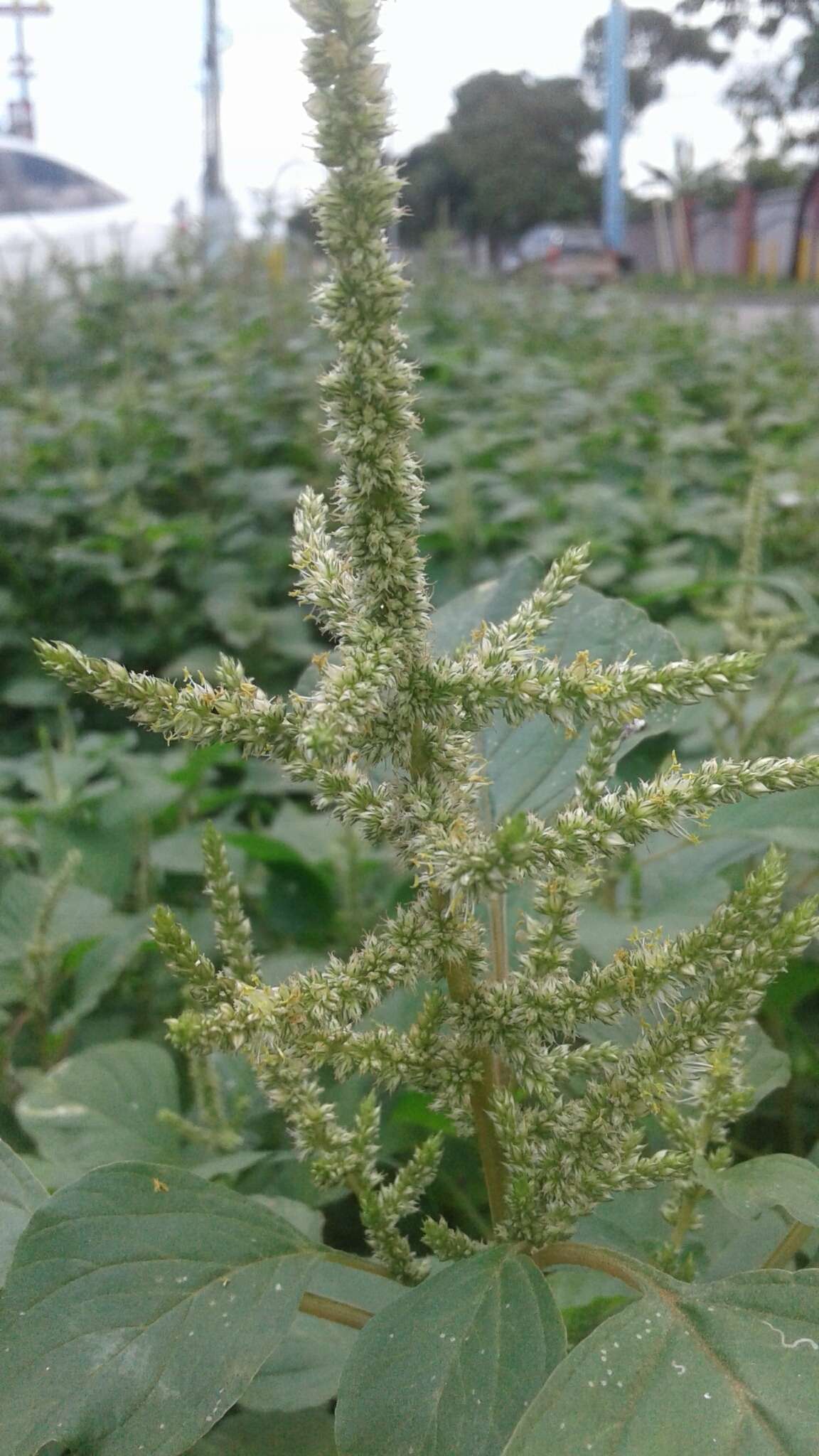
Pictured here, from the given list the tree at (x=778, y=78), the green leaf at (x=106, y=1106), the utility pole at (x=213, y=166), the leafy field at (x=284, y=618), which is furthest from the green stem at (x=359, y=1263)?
the utility pole at (x=213, y=166)

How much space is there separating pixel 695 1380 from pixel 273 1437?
44 cm

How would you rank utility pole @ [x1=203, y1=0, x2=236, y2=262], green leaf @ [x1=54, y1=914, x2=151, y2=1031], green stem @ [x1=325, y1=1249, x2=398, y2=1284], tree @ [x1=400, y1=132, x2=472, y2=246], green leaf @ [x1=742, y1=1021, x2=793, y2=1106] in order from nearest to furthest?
green stem @ [x1=325, y1=1249, x2=398, y2=1284], green leaf @ [x1=742, y1=1021, x2=793, y2=1106], green leaf @ [x1=54, y1=914, x2=151, y2=1031], utility pole @ [x1=203, y1=0, x2=236, y2=262], tree @ [x1=400, y1=132, x2=472, y2=246]

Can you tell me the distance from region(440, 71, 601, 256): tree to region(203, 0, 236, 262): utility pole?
155 centimetres

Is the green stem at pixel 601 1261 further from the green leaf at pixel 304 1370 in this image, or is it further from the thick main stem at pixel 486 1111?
the green leaf at pixel 304 1370

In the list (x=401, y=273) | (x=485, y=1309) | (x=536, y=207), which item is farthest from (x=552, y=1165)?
(x=536, y=207)

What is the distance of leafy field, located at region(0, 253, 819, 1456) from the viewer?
129 cm

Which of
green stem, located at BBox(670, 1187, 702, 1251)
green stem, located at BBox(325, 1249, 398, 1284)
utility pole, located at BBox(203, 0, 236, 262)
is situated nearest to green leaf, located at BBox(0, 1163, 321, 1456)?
green stem, located at BBox(325, 1249, 398, 1284)

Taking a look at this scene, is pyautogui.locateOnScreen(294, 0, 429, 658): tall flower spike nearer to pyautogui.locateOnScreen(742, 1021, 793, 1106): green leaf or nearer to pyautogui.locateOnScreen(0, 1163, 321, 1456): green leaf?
pyautogui.locateOnScreen(0, 1163, 321, 1456): green leaf

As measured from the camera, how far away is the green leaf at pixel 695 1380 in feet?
2.09

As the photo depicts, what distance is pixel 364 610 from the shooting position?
0.70 m

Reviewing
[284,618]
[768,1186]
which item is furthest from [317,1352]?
[284,618]

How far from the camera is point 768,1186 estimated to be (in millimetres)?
816

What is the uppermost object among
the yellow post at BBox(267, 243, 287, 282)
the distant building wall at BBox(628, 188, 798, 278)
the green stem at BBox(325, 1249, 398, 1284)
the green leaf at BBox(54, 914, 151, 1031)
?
the distant building wall at BBox(628, 188, 798, 278)

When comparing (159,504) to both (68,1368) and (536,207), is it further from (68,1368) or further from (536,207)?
(536,207)
